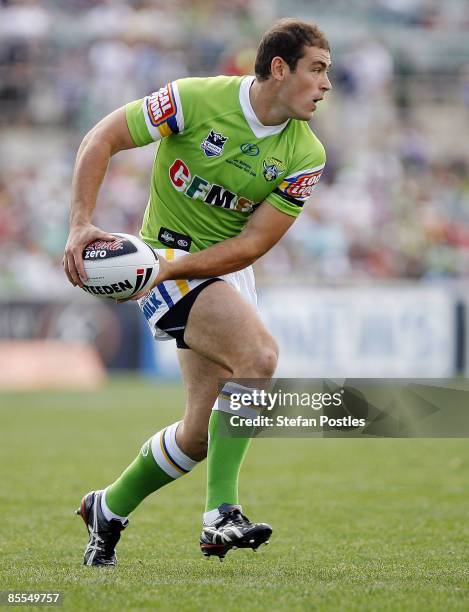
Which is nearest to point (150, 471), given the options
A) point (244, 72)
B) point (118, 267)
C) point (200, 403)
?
point (200, 403)

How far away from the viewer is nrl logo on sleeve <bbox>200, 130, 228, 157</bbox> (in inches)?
207

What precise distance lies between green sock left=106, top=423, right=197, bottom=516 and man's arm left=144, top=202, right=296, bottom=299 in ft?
2.26

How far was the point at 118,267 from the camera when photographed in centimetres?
481

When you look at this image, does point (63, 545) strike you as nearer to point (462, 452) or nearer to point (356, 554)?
point (356, 554)

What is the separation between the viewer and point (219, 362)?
16.7ft

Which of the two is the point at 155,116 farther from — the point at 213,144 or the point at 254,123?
the point at 254,123

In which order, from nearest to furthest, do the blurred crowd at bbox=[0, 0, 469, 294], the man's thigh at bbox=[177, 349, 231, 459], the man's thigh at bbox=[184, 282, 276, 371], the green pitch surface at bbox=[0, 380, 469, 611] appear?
the green pitch surface at bbox=[0, 380, 469, 611]
the man's thigh at bbox=[184, 282, 276, 371]
the man's thigh at bbox=[177, 349, 231, 459]
the blurred crowd at bbox=[0, 0, 469, 294]

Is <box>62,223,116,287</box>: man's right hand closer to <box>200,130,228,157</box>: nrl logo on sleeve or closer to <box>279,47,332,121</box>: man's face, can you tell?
<box>200,130,228,157</box>: nrl logo on sleeve

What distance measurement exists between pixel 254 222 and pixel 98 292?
80 centimetres

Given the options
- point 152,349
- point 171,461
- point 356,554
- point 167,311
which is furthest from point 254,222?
point 152,349

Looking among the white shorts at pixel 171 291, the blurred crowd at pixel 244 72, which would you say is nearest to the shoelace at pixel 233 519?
the white shorts at pixel 171 291

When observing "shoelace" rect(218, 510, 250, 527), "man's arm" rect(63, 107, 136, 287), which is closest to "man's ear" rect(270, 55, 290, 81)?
"man's arm" rect(63, 107, 136, 287)

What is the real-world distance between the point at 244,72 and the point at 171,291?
13.3 metres

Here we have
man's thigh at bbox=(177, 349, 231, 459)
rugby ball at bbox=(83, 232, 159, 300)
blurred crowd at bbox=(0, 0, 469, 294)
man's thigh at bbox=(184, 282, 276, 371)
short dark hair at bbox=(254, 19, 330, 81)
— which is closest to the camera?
rugby ball at bbox=(83, 232, 159, 300)
